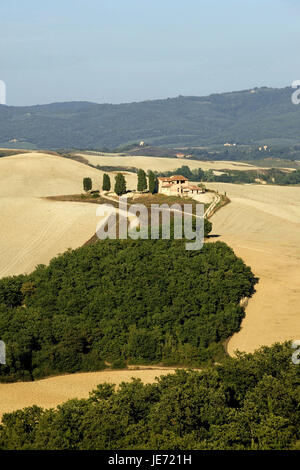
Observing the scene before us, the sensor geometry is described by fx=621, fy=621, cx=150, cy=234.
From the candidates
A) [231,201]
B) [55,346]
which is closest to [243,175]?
[231,201]

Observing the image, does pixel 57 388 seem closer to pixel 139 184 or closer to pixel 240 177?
pixel 139 184

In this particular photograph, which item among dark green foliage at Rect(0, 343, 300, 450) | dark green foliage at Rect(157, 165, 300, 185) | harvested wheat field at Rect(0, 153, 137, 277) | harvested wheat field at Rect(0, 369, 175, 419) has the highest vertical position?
dark green foliage at Rect(157, 165, 300, 185)

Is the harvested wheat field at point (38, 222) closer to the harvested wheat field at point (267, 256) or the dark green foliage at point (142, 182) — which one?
the dark green foliage at point (142, 182)

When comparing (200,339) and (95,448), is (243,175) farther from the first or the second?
(95,448)

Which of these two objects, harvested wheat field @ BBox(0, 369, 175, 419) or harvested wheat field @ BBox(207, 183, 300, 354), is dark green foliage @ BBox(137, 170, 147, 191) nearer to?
harvested wheat field @ BBox(207, 183, 300, 354)

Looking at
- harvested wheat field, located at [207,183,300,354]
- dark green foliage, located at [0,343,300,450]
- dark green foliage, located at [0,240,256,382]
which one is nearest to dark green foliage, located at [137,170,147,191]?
harvested wheat field, located at [207,183,300,354]

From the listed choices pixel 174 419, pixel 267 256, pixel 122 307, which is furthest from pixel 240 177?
pixel 174 419
